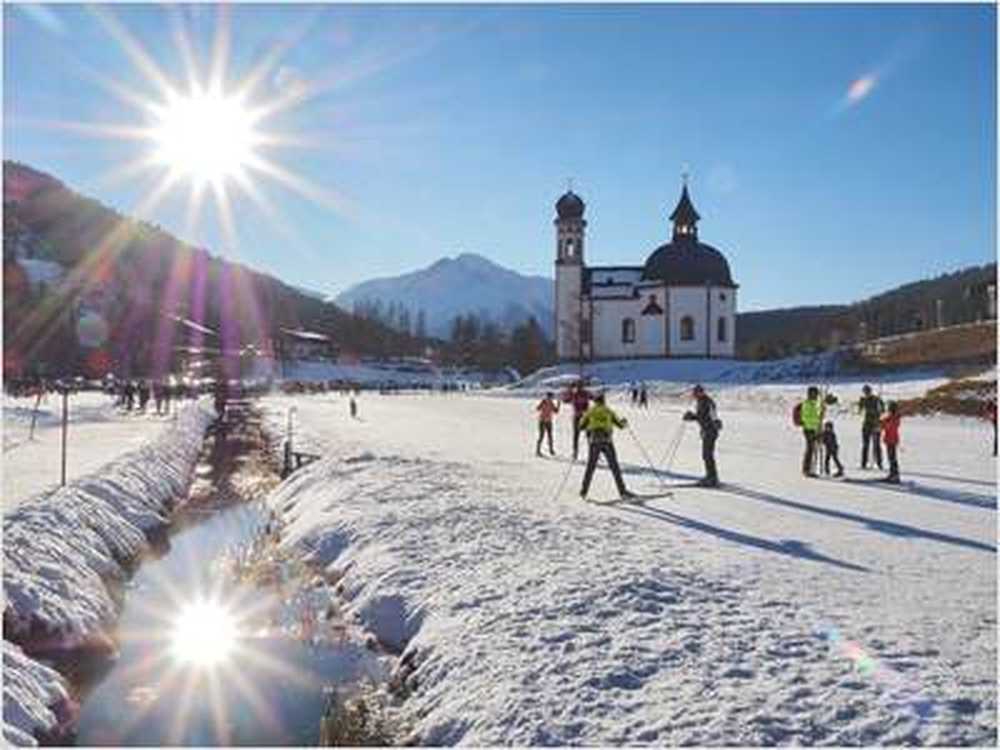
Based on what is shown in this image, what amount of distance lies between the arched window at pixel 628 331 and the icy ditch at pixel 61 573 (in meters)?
94.3

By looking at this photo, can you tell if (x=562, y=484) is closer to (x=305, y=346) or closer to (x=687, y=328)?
(x=687, y=328)

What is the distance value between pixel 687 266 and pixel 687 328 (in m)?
6.72

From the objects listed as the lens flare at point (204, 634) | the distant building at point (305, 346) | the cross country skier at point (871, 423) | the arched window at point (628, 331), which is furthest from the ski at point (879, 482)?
the distant building at point (305, 346)

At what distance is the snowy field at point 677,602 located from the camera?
8.45m

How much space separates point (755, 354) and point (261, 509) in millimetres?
102930

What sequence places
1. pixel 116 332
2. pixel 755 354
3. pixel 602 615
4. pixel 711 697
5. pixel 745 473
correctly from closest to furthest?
1. pixel 711 697
2. pixel 602 615
3. pixel 745 473
4. pixel 755 354
5. pixel 116 332

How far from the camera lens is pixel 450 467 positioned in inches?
993

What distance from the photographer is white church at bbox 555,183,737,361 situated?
369 ft

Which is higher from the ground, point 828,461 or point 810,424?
point 810,424

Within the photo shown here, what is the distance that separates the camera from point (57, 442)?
33469mm

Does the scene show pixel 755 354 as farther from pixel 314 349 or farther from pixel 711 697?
pixel 711 697

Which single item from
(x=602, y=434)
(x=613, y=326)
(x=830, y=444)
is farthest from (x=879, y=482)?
(x=613, y=326)

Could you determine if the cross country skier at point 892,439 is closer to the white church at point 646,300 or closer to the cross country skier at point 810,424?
the cross country skier at point 810,424

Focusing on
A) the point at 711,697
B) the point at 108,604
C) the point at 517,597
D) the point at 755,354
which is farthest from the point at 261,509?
the point at 755,354
